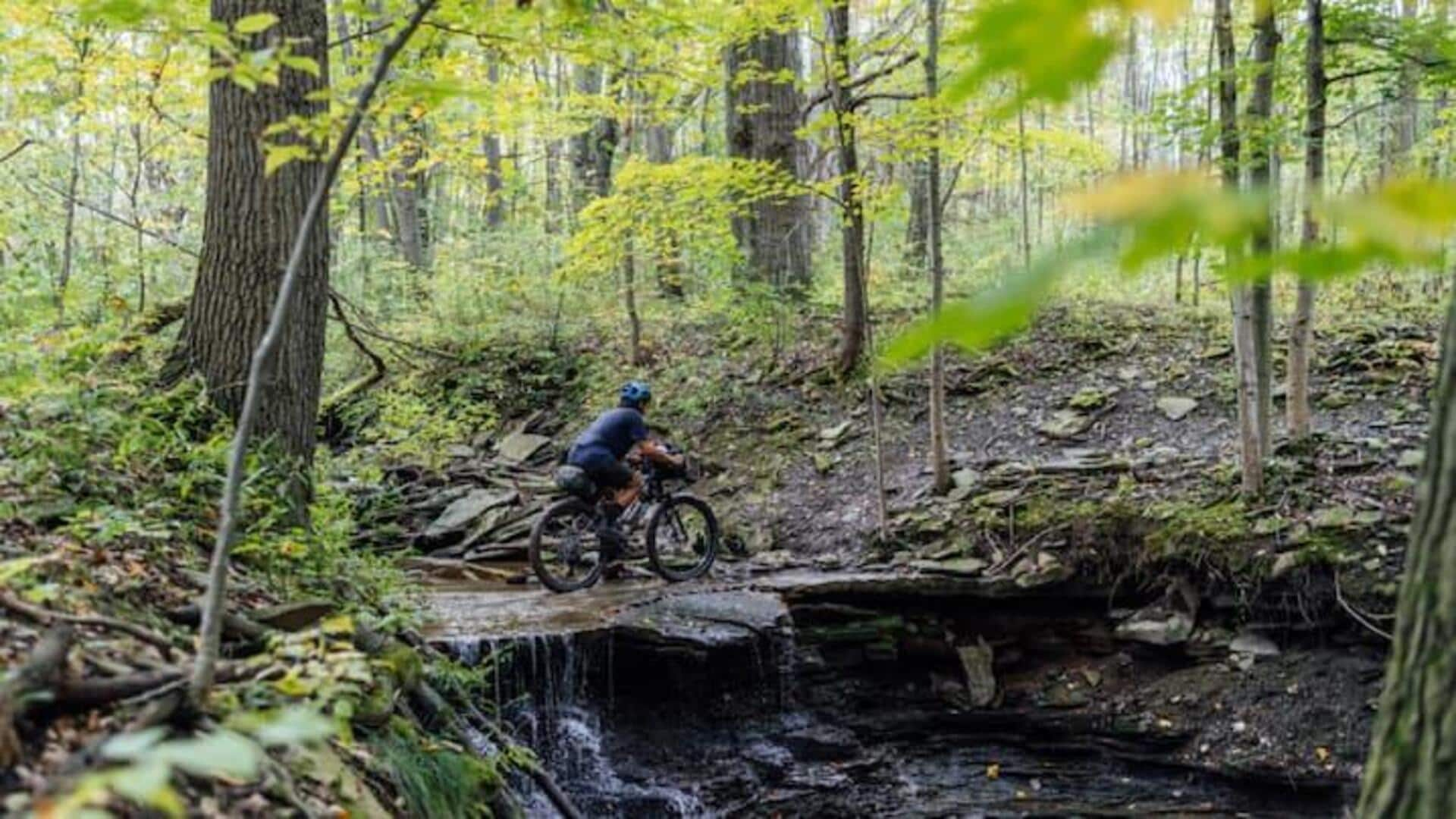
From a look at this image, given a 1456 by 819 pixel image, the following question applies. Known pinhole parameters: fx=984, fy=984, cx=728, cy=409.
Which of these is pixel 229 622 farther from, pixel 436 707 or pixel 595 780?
pixel 595 780

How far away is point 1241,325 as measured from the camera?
6.46m

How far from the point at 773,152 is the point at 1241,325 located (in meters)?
6.87

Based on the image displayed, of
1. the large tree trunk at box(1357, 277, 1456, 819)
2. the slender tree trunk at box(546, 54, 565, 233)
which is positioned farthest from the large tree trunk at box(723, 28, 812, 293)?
the large tree trunk at box(1357, 277, 1456, 819)

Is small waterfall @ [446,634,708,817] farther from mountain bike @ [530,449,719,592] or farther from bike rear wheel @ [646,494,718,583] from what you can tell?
bike rear wheel @ [646,494,718,583]

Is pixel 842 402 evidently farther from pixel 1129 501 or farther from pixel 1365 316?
pixel 1365 316

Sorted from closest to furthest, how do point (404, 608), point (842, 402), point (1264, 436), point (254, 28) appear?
point (254, 28)
point (404, 608)
point (1264, 436)
point (842, 402)

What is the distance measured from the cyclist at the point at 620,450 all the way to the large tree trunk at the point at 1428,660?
267 inches

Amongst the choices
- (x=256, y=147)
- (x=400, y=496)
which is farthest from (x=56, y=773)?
(x=400, y=496)

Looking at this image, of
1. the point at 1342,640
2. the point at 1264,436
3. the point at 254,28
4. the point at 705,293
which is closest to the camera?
the point at 254,28

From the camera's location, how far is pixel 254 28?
242 cm

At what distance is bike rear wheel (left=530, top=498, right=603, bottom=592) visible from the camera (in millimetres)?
8000

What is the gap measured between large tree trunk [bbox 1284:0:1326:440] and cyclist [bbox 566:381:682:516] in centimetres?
471

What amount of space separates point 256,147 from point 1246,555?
642 centimetres

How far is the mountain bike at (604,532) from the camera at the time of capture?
8094mm
